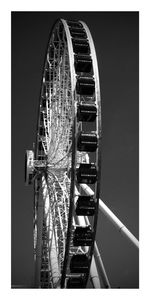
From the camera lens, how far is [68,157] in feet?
40.3

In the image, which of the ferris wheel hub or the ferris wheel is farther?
the ferris wheel hub

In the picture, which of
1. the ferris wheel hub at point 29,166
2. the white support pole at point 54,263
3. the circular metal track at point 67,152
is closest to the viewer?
the circular metal track at point 67,152

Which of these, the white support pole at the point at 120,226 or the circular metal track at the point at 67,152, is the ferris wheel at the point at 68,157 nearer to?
the circular metal track at the point at 67,152

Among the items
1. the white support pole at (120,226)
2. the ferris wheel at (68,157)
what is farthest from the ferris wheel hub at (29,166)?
the white support pole at (120,226)

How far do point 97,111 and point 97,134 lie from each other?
71 centimetres

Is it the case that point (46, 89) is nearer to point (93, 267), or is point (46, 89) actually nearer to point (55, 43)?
point (55, 43)

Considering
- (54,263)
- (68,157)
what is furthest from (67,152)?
(54,263)

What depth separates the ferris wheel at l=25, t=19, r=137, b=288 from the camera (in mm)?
10984

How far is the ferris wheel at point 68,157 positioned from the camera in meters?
11.0

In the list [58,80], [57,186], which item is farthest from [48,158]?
[58,80]

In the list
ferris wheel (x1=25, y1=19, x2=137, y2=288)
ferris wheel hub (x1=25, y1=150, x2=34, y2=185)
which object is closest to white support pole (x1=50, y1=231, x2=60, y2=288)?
ferris wheel (x1=25, y1=19, x2=137, y2=288)

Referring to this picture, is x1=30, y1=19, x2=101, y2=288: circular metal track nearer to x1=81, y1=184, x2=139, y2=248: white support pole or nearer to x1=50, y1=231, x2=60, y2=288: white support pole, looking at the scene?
x1=50, y1=231, x2=60, y2=288: white support pole

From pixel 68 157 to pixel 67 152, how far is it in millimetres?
246

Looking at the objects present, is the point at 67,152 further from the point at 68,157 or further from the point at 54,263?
the point at 54,263
